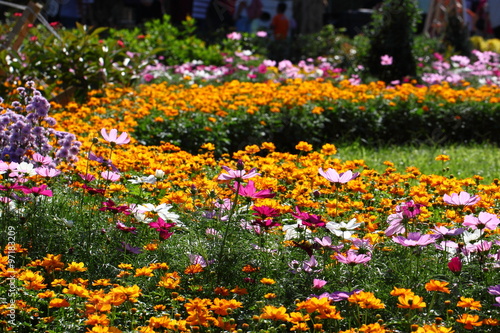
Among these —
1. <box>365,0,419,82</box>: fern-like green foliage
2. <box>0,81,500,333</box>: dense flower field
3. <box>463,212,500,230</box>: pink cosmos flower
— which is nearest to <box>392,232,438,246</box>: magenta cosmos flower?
<box>0,81,500,333</box>: dense flower field

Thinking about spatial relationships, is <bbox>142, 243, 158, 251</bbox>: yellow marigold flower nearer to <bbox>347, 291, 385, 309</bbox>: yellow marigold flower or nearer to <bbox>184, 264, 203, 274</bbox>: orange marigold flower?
<bbox>184, 264, 203, 274</bbox>: orange marigold flower

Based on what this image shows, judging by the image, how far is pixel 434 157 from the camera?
6.56 meters

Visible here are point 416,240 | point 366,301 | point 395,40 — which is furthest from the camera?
point 395,40

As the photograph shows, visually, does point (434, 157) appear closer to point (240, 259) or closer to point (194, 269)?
point (240, 259)

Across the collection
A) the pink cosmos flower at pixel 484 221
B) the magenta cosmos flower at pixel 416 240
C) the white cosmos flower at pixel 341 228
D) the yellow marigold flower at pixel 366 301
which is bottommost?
the yellow marigold flower at pixel 366 301

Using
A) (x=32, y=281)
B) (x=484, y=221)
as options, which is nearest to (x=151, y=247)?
(x=32, y=281)

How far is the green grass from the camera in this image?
232 inches

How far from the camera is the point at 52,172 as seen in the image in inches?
121

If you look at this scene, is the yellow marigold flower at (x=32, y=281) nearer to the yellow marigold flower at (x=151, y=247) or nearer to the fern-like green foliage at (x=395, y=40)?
the yellow marigold flower at (x=151, y=247)

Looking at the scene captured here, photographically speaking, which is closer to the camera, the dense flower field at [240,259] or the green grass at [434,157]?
the dense flower field at [240,259]

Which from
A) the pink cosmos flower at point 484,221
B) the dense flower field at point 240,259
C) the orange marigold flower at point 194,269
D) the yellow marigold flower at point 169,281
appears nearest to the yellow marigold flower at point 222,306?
the dense flower field at point 240,259

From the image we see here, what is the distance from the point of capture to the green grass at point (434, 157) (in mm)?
5890

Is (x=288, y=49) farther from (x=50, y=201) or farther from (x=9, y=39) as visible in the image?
(x=50, y=201)

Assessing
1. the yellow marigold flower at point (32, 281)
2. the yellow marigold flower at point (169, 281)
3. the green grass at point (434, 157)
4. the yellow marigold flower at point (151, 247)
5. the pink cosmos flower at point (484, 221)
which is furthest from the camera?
the green grass at point (434, 157)
